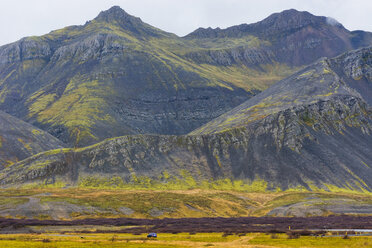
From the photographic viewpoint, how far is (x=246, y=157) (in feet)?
536

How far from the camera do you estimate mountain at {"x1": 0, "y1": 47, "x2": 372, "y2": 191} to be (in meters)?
150

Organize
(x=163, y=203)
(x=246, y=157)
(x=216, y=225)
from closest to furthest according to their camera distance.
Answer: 1. (x=216, y=225)
2. (x=163, y=203)
3. (x=246, y=157)

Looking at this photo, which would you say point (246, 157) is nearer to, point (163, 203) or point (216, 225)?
point (163, 203)

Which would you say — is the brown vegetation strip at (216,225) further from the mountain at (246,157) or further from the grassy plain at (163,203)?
the mountain at (246,157)

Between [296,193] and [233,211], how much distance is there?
30.8m

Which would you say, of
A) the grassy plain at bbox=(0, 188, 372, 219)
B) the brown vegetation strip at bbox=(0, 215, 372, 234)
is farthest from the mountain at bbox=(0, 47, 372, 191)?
the brown vegetation strip at bbox=(0, 215, 372, 234)

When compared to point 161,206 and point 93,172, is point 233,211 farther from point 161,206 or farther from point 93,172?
point 93,172

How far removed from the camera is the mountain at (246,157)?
14975 centimetres

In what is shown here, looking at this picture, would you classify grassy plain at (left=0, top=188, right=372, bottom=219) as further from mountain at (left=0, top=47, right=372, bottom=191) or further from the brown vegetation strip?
the brown vegetation strip

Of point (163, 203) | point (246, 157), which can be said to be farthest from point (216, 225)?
point (246, 157)

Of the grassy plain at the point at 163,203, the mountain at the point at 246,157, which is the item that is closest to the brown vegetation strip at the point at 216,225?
the grassy plain at the point at 163,203

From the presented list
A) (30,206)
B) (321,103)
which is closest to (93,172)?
(30,206)

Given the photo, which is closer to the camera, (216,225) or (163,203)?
(216,225)

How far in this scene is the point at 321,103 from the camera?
186625mm
